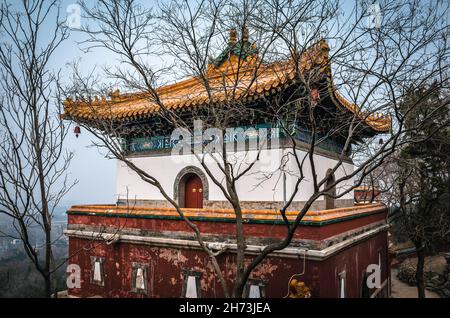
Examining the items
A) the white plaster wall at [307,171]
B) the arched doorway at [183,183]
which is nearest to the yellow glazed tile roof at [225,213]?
the white plaster wall at [307,171]

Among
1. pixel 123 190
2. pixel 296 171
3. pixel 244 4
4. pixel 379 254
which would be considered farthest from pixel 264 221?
pixel 379 254

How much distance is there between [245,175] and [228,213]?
145cm

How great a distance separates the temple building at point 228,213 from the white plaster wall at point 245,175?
0.03 meters

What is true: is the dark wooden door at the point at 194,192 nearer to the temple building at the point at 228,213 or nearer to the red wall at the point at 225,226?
the temple building at the point at 228,213

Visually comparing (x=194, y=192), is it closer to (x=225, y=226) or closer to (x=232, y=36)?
(x=225, y=226)

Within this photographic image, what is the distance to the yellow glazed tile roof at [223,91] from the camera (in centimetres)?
517

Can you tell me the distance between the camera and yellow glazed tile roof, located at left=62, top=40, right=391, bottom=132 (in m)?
5.17

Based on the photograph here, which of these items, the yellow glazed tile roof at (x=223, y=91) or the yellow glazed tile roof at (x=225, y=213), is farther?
the yellow glazed tile roof at (x=225, y=213)

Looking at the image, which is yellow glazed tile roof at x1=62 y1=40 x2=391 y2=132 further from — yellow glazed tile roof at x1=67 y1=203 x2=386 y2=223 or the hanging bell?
yellow glazed tile roof at x1=67 y1=203 x2=386 y2=223

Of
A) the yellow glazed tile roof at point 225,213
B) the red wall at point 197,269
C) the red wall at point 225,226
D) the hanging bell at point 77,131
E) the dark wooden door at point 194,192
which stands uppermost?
the hanging bell at point 77,131

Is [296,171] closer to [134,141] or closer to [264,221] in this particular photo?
[264,221]

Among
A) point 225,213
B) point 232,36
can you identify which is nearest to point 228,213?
point 225,213

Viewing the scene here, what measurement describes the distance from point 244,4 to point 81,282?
8.23 meters

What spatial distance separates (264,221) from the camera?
6.51 m
